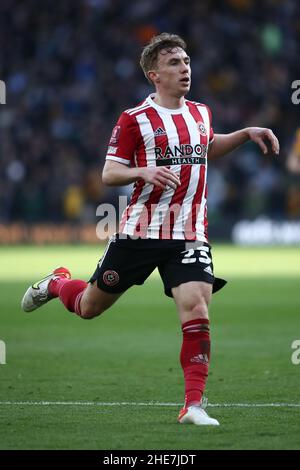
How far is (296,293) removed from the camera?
615 inches

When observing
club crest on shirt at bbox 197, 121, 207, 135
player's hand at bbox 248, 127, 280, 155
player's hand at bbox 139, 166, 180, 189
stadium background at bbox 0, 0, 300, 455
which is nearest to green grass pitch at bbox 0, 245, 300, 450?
stadium background at bbox 0, 0, 300, 455

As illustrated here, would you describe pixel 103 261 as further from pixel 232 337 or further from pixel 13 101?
pixel 13 101

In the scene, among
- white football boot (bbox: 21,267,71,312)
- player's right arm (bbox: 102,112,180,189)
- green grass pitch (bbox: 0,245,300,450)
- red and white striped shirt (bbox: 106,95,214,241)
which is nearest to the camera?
green grass pitch (bbox: 0,245,300,450)

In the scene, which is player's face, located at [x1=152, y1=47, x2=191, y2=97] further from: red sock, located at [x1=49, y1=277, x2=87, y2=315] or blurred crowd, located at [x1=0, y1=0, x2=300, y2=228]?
blurred crowd, located at [x1=0, y1=0, x2=300, y2=228]

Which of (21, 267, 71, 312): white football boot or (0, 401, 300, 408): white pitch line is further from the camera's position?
(21, 267, 71, 312): white football boot

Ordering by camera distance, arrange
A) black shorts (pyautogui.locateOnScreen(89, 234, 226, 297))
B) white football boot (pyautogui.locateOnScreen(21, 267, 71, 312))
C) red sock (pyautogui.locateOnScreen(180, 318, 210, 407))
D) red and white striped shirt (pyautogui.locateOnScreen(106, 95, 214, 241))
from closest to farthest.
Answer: red sock (pyautogui.locateOnScreen(180, 318, 210, 407)) → black shorts (pyautogui.locateOnScreen(89, 234, 226, 297)) → red and white striped shirt (pyautogui.locateOnScreen(106, 95, 214, 241)) → white football boot (pyautogui.locateOnScreen(21, 267, 71, 312))

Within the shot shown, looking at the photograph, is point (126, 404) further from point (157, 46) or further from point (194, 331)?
point (157, 46)

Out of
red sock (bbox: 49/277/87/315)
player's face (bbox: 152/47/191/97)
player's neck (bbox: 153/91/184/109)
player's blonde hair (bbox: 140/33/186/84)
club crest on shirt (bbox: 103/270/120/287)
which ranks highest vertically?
player's blonde hair (bbox: 140/33/186/84)

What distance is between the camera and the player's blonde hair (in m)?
6.99

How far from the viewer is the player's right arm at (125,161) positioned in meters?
6.55

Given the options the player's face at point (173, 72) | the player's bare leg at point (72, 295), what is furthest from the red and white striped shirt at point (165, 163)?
the player's bare leg at point (72, 295)

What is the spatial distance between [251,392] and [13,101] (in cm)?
2161

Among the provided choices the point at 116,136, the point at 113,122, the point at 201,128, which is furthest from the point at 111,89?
the point at 116,136

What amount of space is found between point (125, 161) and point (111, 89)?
71.6 feet
